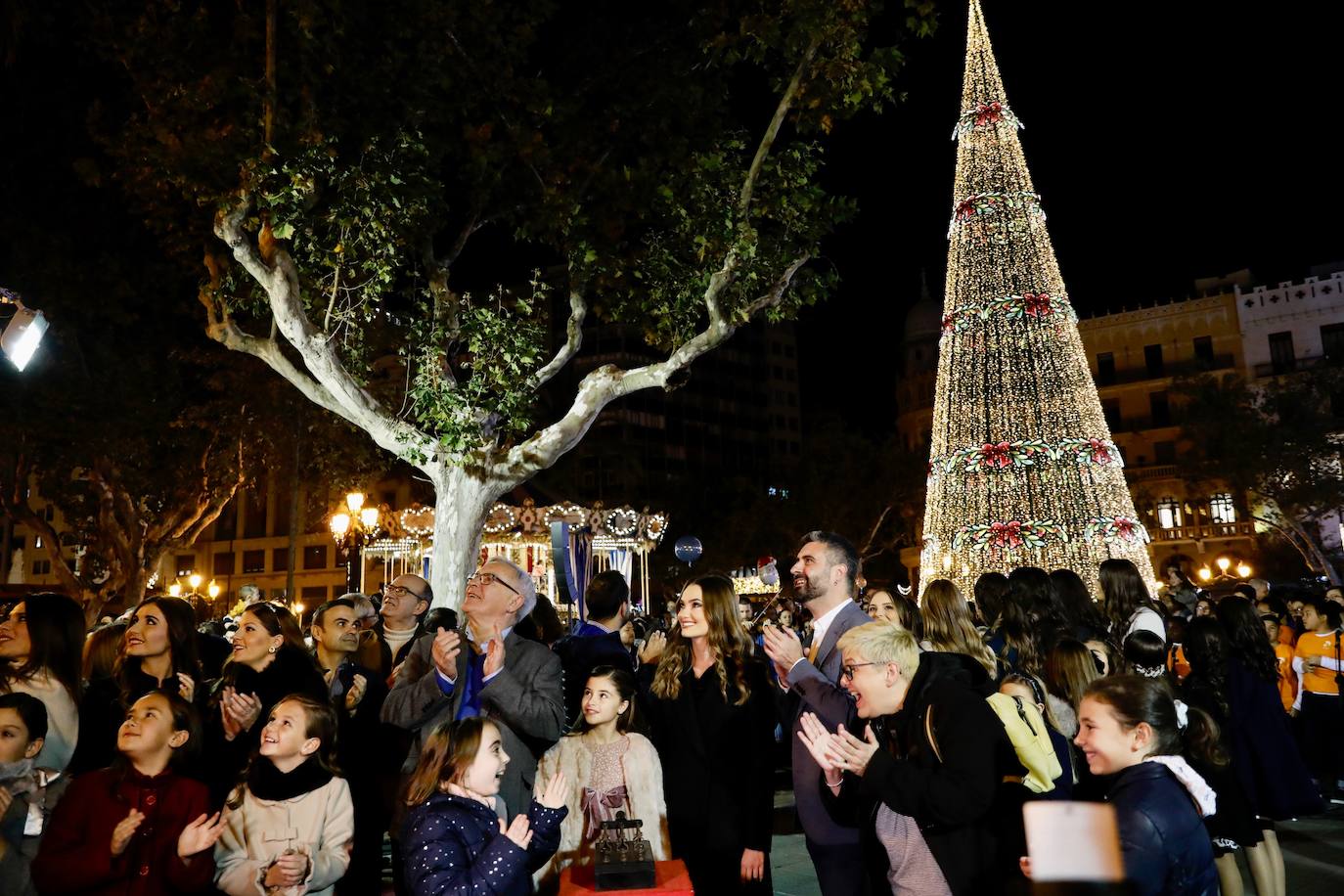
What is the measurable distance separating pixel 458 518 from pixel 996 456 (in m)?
Answer: 9.96

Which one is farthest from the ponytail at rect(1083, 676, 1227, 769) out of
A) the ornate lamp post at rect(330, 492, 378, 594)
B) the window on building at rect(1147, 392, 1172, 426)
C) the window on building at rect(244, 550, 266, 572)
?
the window on building at rect(244, 550, 266, 572)

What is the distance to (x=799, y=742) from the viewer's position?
362 centimetres

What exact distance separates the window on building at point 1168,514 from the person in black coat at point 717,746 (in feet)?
129

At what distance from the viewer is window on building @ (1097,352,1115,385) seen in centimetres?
4028

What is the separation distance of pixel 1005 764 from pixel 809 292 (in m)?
9.41

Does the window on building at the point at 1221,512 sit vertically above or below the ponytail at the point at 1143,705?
above

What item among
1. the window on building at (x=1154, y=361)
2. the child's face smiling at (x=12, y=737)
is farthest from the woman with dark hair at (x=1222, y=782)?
the window on building at (x=1154, y=361)

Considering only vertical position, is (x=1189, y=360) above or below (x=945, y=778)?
above

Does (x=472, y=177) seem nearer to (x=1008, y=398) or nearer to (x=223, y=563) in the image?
(x=1008, y=398)

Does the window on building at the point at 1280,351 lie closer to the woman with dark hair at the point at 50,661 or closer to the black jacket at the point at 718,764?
the black jacket at the point at 718,764

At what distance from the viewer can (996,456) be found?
16172 mm

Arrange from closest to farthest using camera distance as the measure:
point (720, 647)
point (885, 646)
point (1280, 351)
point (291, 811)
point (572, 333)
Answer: point (885, 646) < point (291, 811) < point (720, 647) < point (572, 333) < point (1280, 351)

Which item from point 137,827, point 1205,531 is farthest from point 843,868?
point 1205,531

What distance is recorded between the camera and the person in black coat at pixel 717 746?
3990mm
